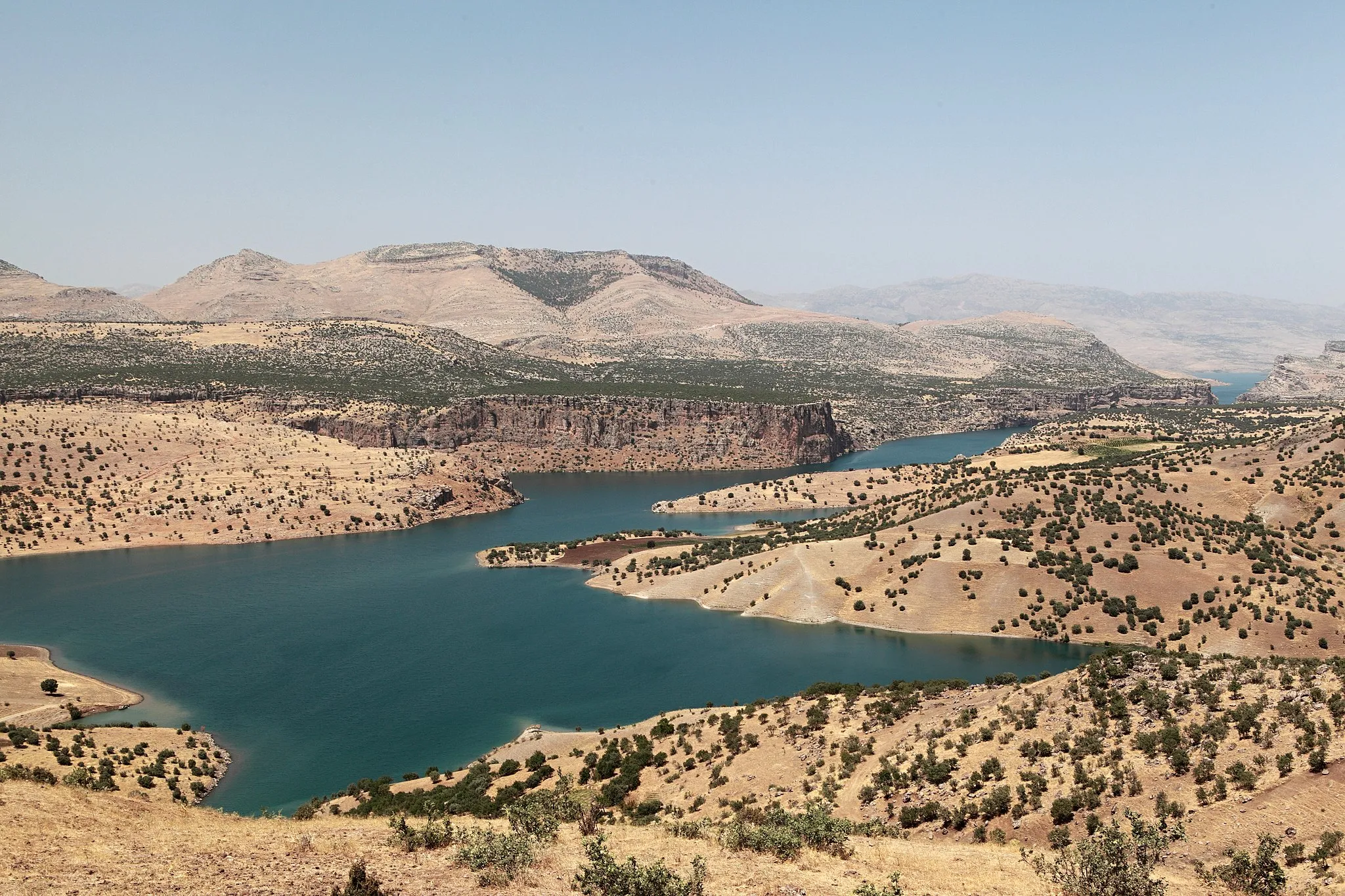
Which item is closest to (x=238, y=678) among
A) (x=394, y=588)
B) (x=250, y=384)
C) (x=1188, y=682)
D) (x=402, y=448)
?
(x=394, y=588)

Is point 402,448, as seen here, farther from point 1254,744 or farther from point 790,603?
point 1254,744

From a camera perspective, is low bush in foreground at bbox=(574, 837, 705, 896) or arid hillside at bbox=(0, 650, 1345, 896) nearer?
low bush in foreground at bbox=(574, 837, 705, 896)

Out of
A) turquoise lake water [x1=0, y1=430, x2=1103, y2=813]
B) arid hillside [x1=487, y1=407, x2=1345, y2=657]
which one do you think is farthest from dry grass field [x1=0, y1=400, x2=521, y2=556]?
arid hillside [x1=487, y1=407, x2=1345, y2=657]

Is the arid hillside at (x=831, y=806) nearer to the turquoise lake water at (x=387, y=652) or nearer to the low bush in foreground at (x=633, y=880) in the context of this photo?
the low bush in foreground at (x=633, y=880)

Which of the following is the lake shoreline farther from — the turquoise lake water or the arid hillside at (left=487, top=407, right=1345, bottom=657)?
the arid hillside at (left=487, top=407, right=1345, bottom=657)

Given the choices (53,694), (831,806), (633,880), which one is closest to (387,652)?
(53,694)
